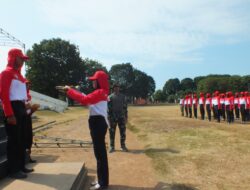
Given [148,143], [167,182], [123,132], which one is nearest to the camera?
[167,182]

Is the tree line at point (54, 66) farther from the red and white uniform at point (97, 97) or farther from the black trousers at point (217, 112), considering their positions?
the red and white uniform at point (97, 97)

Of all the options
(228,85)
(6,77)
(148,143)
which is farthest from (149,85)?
(6,77)

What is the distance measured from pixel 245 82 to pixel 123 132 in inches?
3632

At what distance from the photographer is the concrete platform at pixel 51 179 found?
5907 millimetres

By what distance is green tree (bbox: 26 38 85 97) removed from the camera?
65625 millimetres

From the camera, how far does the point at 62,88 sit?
22.2ft

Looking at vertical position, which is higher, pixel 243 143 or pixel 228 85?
pixel 228 85

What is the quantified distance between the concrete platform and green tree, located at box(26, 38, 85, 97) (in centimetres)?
5888

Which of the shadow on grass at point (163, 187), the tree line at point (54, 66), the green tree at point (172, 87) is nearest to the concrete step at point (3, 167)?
the shadow on grass at point (163, 187)

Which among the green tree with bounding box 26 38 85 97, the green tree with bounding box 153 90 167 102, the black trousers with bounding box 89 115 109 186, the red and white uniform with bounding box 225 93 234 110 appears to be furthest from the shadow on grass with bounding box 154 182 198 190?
the green tree with bounding box 153 90 167 102

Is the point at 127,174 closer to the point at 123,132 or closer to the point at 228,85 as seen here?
the point at 123,132

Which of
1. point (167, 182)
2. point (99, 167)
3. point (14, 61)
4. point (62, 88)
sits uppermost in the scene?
point (14, 61)

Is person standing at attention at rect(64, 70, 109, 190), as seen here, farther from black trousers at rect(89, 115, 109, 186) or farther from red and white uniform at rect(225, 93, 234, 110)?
red and white uniform at rect(225, 93, 234, 110)

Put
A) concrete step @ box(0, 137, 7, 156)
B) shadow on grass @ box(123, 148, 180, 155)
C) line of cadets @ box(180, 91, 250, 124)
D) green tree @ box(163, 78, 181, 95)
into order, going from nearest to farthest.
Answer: concrete step @ box(0, 137, 7, 156), shadow on grass @ box(123, 148, 180, 155), line of cadets @ box(180, 91, 250, 124), green tree @ box(163, 78, 181, 95)
